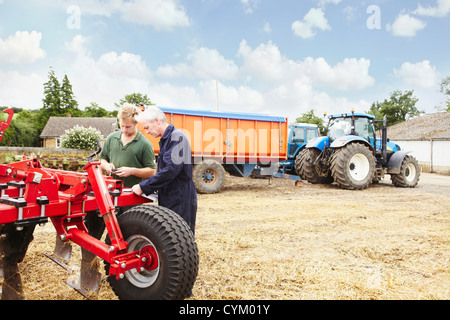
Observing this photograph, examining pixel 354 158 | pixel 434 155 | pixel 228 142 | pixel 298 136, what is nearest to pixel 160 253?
pixel 228 142

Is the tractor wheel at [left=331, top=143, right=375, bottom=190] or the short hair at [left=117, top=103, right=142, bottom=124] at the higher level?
the short hair at [left=117, top=103, right=142, bottom=124]

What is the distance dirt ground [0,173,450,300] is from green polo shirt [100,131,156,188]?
107 cm

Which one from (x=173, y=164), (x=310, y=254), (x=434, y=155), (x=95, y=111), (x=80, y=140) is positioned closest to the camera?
(x=173, y=164)

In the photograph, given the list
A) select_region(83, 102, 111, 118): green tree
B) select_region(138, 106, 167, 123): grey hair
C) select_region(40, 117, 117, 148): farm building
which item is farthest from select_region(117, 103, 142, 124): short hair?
select_region(83, 102, 111, 118): green tree

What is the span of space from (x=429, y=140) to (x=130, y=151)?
81.7 feet

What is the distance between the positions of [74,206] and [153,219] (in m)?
0.60

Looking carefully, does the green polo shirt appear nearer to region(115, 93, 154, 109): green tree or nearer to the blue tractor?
the blue tractor

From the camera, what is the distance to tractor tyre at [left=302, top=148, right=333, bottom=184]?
1060 centimetres

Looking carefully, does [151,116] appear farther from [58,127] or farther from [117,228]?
[58,127]

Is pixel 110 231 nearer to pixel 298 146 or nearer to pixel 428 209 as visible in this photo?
pixel 428 209

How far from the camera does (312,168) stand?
35.2 ft

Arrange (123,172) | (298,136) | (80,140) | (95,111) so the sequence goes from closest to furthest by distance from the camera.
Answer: (123,172), (298,136), (80,140), (95,111)

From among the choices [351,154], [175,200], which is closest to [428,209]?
[351,154]

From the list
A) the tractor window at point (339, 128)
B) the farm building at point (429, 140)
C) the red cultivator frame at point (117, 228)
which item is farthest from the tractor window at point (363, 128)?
the farm building at point (429, 140)
